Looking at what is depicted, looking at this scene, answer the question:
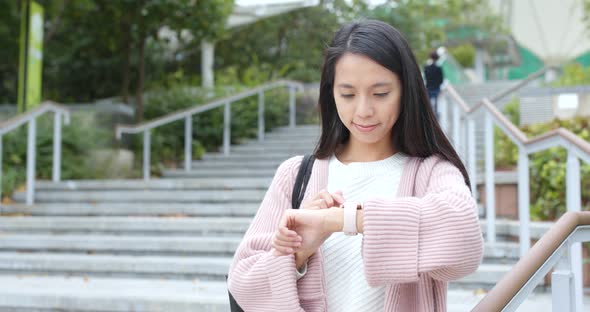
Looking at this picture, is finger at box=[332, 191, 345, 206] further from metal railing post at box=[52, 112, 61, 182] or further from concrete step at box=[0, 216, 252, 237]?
metal railing post at box=[52, 112, 61, 182]

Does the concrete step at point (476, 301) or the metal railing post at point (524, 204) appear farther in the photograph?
the metal railing post at point (524, 204)

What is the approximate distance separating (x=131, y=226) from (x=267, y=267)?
164 inches

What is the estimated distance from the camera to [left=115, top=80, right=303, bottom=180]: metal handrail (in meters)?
7.23

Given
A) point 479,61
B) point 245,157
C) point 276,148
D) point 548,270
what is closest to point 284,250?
point 548,270

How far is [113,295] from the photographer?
3.56 metres

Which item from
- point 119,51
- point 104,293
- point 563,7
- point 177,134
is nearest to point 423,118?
point 104,293

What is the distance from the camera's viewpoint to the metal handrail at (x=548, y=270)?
1.29 metres

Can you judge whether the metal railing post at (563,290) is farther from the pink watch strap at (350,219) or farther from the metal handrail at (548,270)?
the pink watch strap at (350,219)

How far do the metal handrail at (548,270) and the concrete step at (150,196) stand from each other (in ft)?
14.2

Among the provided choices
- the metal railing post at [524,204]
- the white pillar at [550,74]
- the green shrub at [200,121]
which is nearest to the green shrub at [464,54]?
the white pillar at [550,74]

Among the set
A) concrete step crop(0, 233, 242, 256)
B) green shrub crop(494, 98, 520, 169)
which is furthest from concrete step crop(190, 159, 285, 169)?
concrete step crop(0, 233, 242, 256)

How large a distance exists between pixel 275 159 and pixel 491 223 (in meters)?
4.20

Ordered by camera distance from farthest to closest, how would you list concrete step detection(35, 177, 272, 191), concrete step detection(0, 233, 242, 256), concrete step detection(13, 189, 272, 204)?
concrete step detection(35, 177, 272, 191)
concrete step detection(13, 189, 272, 204)
concrete step detection(0, 233, 242, 256)

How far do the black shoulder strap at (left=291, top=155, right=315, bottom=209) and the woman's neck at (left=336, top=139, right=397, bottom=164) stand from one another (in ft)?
0.22
